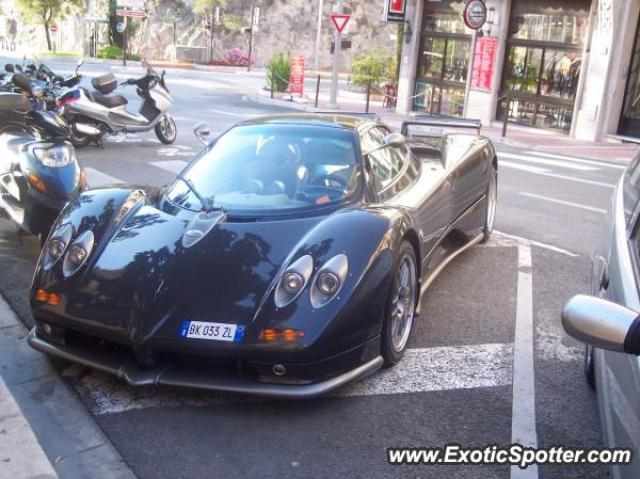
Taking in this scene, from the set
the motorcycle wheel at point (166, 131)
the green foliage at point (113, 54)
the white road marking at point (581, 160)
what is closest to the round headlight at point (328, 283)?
the motorcycle wheel at point (166, 131)

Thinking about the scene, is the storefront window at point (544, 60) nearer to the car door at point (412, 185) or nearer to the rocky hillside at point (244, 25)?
the car door at point (412, 185)

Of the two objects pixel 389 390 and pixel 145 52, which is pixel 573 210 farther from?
pixel 145 52

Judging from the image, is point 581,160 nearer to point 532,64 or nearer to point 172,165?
point 532,64

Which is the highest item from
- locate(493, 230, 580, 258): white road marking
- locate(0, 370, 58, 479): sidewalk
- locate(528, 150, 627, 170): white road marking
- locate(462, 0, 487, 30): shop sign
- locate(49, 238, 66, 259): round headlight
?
locate(462, 0, 487, 30): shop sign

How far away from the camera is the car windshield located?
4465 mm

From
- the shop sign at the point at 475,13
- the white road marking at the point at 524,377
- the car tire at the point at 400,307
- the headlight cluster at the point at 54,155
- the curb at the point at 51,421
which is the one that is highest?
the shop sign at the point at 475,13

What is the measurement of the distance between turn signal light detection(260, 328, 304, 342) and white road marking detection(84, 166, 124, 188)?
20.0 ft

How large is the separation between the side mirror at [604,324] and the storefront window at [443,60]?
19.8 meters

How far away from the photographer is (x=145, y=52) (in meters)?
51.4

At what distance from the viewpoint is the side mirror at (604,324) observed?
2.07 meters

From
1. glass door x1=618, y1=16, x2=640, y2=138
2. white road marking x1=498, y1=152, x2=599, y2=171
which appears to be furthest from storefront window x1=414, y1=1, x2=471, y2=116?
white road marking x1=498, y1=152, x2=599, y2=171

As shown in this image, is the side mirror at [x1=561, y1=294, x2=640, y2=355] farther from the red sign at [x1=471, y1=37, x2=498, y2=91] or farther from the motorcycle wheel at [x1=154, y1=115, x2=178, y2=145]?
the red sign at [x1=471, y1=37, x2=498, y2=91]

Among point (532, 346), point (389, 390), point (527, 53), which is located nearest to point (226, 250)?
point (389, 390)

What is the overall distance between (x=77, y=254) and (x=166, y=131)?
891 cm
